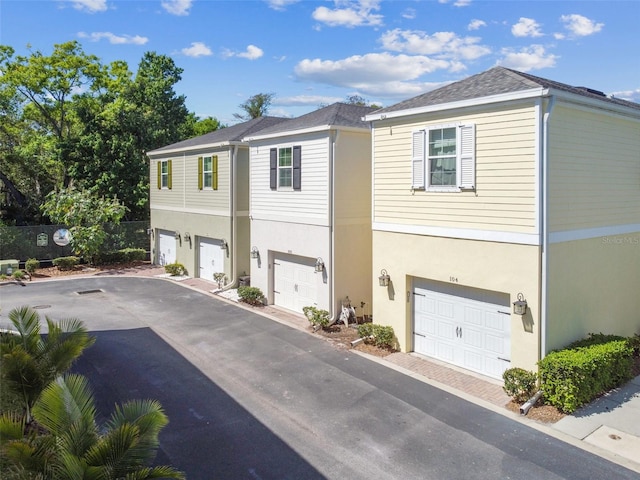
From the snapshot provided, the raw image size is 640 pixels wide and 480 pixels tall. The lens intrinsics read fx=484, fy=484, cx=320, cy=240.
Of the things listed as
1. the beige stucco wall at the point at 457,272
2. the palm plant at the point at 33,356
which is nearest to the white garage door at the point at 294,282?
the beige stucco wall at the point at 457,272

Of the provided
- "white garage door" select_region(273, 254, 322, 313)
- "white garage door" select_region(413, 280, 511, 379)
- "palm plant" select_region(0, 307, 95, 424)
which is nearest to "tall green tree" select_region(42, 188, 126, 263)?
"white garage door" select_region(273, 254, 322, 313)

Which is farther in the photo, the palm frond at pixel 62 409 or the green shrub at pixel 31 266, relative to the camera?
the green shrub at pixel 31 266

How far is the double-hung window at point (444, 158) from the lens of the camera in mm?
10609

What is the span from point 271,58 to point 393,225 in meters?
11.6

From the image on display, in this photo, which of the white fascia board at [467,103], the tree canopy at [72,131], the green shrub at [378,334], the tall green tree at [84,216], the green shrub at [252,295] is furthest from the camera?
the tree canopy at [72,131]

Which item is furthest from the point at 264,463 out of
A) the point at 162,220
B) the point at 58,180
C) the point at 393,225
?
the point at 58,180

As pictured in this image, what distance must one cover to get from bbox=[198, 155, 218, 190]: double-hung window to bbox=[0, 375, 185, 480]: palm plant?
15445 mm

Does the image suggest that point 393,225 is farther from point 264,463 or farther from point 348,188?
point 264,463

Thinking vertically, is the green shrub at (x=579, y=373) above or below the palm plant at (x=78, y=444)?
below

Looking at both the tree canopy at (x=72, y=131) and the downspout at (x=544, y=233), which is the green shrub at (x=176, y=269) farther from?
the downspout at (x=544, y=233)

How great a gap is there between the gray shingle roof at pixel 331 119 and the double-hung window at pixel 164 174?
912cm

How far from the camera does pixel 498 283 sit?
33.7 ft

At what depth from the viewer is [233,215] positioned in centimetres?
1953

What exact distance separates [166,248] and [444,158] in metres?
18.2
